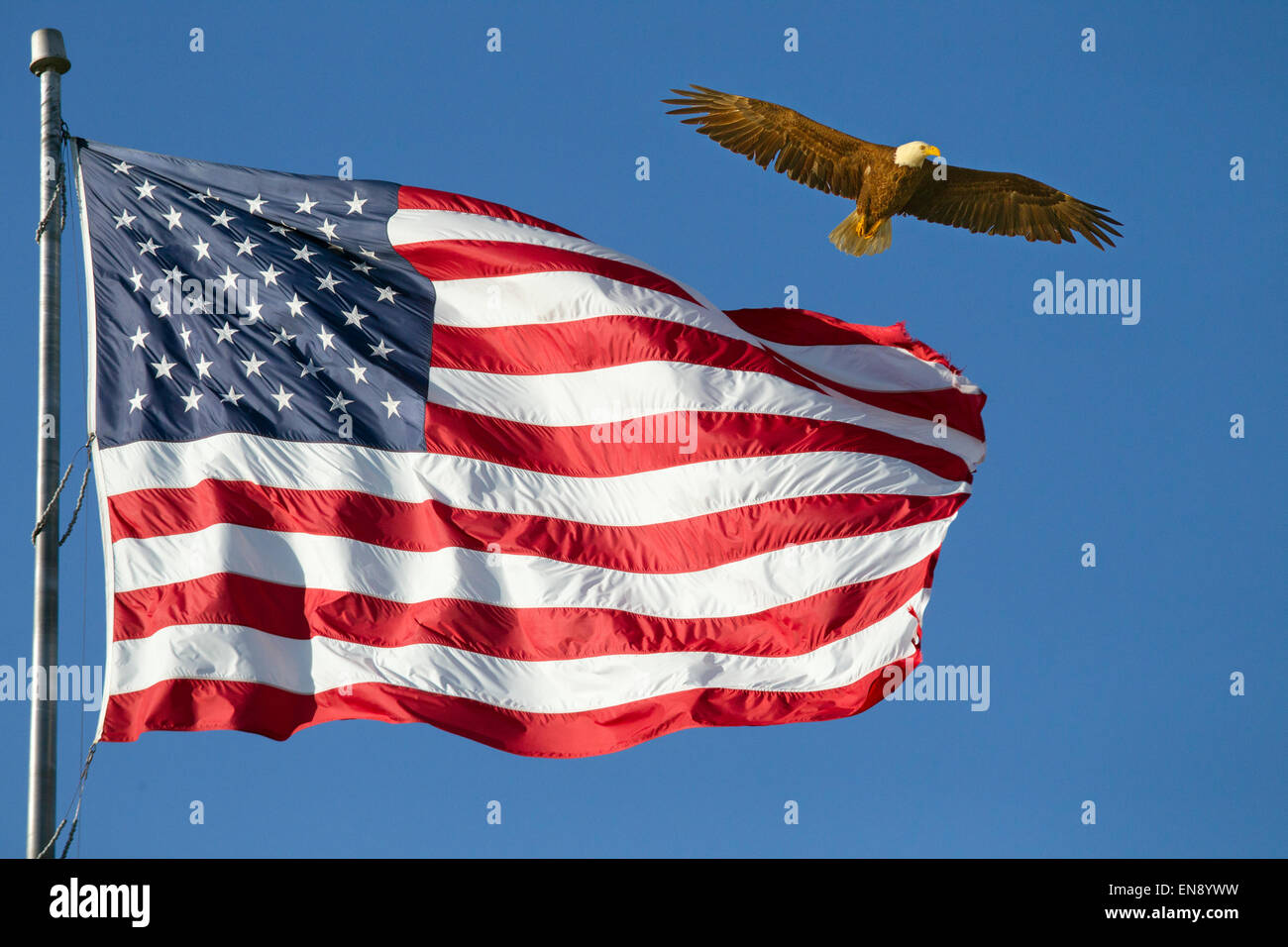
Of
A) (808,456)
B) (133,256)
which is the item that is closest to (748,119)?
(808,456)

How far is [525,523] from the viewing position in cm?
1225

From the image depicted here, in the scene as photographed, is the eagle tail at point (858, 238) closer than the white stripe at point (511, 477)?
No

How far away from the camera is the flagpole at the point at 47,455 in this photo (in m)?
9.68

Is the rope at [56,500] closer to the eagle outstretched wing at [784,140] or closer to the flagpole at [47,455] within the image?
the flagpole at [47,455]

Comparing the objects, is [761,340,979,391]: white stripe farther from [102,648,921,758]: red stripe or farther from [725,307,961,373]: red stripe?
[102,648,921,758]: red stripe

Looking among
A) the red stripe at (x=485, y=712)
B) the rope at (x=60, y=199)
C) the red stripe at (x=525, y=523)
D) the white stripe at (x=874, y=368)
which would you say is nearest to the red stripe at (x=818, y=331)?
the white stripe at (x=874, y=368)

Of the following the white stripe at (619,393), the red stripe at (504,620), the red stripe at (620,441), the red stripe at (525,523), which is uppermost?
the white stripe at (619,393)

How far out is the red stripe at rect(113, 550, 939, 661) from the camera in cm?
1130

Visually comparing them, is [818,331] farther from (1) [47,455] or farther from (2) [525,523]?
(1) [47,455]

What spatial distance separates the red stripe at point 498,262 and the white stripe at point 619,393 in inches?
25.8

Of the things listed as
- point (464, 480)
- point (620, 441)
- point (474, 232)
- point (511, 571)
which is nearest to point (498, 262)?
point (474, 232)

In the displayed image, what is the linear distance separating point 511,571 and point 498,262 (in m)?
2.29

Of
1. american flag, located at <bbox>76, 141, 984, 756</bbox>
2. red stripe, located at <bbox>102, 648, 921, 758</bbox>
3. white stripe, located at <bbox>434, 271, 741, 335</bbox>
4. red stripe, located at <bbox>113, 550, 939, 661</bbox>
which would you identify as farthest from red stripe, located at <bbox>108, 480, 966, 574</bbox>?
white stripe, located at <bbox>434, 271, 741, 335</bbox>

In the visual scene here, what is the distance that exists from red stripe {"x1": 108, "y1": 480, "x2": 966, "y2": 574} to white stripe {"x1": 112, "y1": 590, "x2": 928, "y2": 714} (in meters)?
0.69
